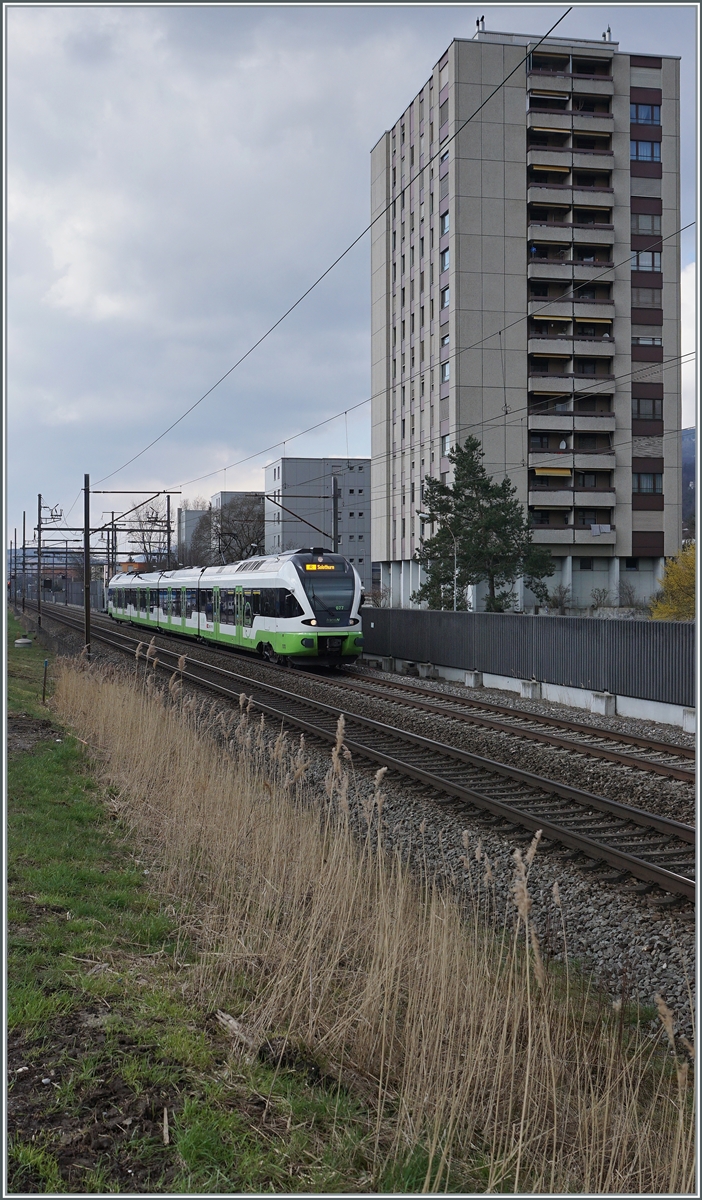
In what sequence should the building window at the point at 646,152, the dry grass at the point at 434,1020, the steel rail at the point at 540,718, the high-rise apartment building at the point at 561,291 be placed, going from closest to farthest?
the dry grass at the point at 434,1020, the steel rail at the point at 540,718, the high-rise apartment building at the point at 561,291, the building window at the point at 646,152

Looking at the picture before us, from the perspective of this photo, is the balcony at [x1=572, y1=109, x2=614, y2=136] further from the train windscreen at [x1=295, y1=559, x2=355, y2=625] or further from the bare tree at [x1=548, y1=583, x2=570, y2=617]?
the train windscreen at [x1=295, y1=559, x2=355, y2=625]

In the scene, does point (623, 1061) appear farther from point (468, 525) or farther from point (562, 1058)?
point (468, 525)

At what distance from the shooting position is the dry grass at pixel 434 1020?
3.29 m

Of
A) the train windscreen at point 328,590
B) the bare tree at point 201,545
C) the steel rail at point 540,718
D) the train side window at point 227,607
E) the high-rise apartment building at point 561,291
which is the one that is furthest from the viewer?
the bare tree at point 201,545

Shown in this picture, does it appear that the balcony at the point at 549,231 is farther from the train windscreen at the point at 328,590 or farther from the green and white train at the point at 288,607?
the train windscreen at the point at 328,590

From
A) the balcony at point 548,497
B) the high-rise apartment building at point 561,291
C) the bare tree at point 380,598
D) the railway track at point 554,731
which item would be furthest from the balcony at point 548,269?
the railway track at point 554,731

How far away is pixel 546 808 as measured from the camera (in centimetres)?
930

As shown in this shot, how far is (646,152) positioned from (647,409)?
16.7 m

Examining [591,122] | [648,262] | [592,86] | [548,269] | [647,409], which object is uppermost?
[592,86]

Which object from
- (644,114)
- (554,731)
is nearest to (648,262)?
(644,114)

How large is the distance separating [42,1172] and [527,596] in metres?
54.5

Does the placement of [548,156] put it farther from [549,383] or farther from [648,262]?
[549,383]

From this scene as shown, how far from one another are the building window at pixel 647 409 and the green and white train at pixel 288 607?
35.6 metres

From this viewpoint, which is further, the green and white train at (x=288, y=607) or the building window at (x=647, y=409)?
the building window at (x=647, y=409)
